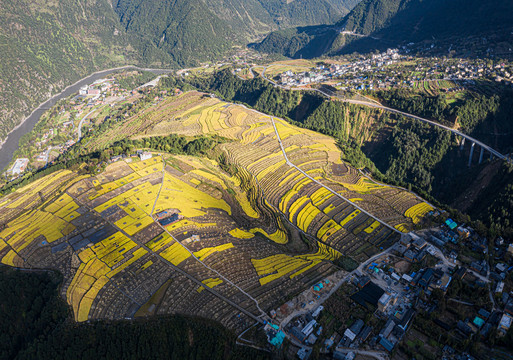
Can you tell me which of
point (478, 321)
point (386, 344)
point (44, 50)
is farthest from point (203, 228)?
point (44, 50)

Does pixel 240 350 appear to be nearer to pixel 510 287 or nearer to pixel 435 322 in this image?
pixel 435 322

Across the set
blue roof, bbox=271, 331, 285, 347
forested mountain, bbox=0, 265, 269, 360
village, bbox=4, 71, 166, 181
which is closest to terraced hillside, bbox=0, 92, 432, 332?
forested mountain, bbox=0, 265, 269, 360

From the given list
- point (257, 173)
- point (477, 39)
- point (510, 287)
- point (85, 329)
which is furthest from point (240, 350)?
point (477, 39)

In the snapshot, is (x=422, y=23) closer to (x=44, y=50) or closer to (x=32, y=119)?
(x=32, y=119)

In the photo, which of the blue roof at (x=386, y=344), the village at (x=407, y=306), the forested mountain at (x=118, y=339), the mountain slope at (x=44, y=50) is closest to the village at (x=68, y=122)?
the mountain slope at (x=44, y=50)

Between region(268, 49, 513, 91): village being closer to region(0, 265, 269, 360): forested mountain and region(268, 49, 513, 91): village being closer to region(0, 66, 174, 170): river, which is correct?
region(0, 265, 269, 360): forested mountain
